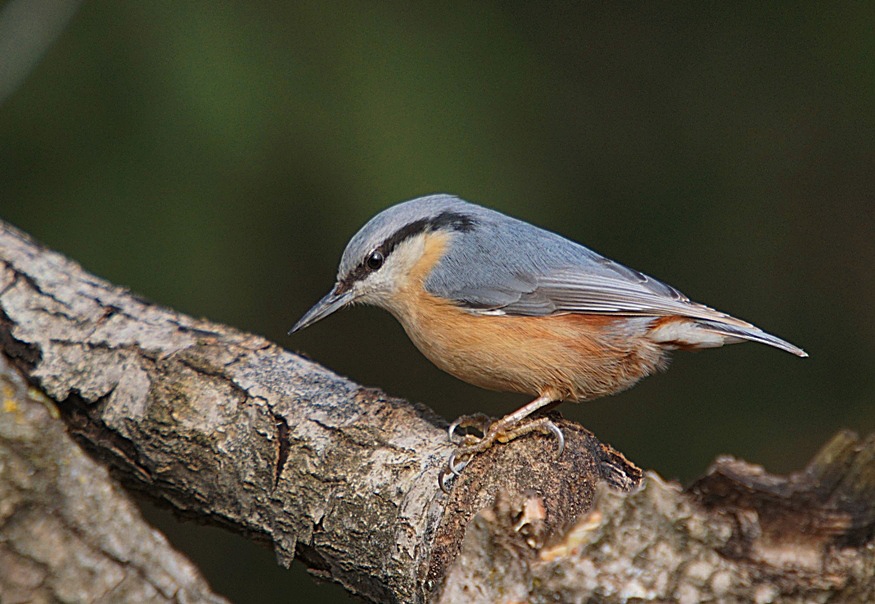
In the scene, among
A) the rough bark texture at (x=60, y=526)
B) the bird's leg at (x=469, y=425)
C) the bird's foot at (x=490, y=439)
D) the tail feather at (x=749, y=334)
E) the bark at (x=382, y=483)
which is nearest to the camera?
the rough bark texture at (x=60, y=526)

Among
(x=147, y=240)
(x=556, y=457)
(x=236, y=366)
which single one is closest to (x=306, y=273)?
(x=147, y=240)

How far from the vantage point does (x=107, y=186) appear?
333 centimetres

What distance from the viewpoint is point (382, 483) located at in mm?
2051

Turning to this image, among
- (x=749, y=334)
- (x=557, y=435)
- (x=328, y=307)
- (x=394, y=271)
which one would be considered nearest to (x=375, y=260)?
(x=394, y=271)

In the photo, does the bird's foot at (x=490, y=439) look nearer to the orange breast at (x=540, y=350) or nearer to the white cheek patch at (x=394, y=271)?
the orange breast at (x=540, y=350)

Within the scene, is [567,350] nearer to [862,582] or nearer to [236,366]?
[236,366]

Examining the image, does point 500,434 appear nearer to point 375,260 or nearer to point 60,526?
point 375,260

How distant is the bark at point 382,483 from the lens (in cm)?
136

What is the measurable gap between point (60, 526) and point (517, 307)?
1.58 metres

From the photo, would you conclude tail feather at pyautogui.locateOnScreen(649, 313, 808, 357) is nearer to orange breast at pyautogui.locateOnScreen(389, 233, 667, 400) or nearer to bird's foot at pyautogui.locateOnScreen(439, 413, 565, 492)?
orange breast at pyautogui.locateOnScreen(389, 233, 667, 400)

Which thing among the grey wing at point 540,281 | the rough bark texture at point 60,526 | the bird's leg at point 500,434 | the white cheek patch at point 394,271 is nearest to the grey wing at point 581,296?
the grey wing at point 540,281

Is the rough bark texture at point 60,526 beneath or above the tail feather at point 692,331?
beneath

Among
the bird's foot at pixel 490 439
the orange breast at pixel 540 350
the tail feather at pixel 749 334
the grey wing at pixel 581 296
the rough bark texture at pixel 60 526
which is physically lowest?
the rough bark texture at pixel 60 526

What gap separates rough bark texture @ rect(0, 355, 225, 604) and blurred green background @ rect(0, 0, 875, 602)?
83.5 inches
